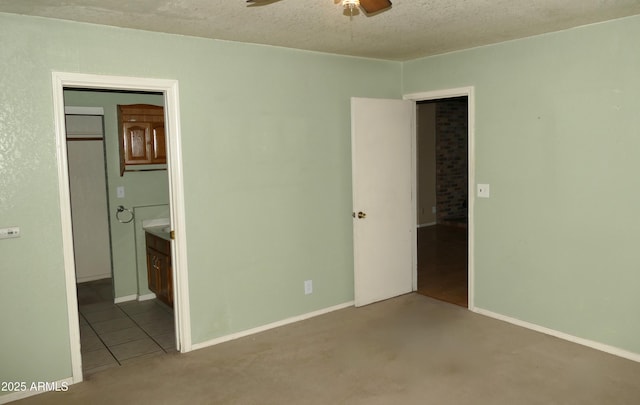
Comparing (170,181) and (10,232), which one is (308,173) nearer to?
(170,181)

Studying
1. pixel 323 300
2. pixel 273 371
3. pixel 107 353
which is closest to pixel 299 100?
pixel 323 300

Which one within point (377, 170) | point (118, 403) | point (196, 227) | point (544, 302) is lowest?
point (118, 403)

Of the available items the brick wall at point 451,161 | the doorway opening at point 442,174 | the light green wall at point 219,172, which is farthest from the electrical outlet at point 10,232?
the brick wall at point 451,161

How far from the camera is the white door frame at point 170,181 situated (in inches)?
127

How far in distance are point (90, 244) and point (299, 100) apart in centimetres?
333

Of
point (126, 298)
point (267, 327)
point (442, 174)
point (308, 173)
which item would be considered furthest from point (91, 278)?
point (442, 174)

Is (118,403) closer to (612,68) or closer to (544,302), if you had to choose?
(544,302)

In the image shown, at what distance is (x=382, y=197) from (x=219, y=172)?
164 cm

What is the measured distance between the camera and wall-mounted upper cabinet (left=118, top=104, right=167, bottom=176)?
5.00m

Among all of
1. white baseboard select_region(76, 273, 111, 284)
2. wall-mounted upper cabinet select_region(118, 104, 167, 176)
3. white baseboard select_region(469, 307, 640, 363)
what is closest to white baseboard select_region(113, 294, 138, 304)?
white baseboard select_region(76, 273, 111, 284)

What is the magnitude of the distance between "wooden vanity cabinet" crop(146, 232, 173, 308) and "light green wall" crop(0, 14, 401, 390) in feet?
2.86

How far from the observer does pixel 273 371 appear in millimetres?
3455

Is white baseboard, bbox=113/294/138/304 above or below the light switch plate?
below

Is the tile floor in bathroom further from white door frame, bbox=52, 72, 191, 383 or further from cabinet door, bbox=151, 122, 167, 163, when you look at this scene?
cabinet door, bbox=151, 122, 167, 163
